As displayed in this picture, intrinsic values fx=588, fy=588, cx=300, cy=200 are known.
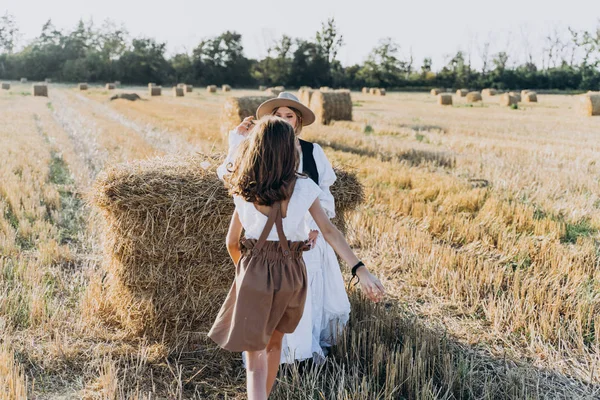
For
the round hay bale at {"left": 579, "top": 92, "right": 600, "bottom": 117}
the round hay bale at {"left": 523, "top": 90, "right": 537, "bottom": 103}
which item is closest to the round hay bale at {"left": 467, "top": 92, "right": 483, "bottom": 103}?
the round hay bale at {"left": 523, "top": 90, "right": 537, "bottom": 103}

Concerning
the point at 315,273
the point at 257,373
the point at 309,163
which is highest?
the point at 309,163

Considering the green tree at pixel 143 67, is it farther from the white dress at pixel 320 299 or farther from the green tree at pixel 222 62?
the white dress at pixel 320 299

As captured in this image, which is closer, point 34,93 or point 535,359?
point 535,359

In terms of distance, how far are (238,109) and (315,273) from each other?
11187 millimetres

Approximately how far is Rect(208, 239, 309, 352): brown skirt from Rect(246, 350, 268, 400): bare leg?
0.38 ft

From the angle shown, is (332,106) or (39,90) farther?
(39,90)

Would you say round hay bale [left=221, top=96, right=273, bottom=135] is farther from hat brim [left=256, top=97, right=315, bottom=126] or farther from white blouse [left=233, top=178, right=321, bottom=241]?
white blouse [left=233, top=178, right=321, bottom=241]

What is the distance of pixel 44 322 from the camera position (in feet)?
14.0

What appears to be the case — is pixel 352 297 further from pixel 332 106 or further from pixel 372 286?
pixel 332 106

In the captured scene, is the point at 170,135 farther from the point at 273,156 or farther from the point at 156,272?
the point at 273,156

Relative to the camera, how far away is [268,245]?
2.95 m

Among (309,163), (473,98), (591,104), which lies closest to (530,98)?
(473,98)

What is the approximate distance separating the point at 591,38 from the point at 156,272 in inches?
2894

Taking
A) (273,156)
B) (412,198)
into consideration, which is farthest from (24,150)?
(273,156)
